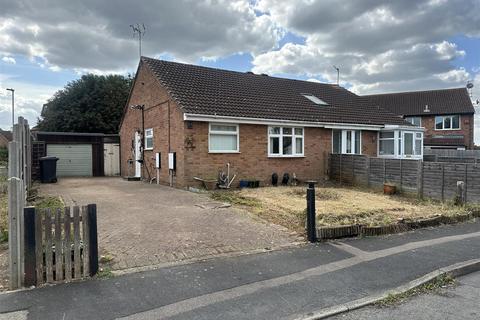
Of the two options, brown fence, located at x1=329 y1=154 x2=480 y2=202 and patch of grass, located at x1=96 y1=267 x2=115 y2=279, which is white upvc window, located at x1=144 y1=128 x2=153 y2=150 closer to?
brown fence, located at x1=329 y1=154 x2=480 y2=202

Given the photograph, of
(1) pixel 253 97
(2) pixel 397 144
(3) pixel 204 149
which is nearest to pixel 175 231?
(3) pixel 204 149

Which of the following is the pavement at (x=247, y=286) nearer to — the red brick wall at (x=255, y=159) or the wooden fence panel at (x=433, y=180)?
the wooden fence panel at (x=433, y=180)

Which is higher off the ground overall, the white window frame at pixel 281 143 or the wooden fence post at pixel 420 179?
the white window frame at pixel 281 143

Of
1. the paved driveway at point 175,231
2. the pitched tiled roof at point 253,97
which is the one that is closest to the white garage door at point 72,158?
the pitched tiled roof at point 253,97

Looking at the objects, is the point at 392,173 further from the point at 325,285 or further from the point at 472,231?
the point at 325,285

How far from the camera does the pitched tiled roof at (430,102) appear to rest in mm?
40500

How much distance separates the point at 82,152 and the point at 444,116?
35.8m

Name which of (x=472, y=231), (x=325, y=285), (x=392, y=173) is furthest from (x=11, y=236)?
(x=392, y=173)

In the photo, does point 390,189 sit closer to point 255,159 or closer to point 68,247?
point 255,159

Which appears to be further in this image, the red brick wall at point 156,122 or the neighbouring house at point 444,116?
the neighbouring house at point 444,116

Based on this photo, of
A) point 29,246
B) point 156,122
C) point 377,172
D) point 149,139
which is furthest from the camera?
point 149,139

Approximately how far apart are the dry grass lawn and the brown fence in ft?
1.86

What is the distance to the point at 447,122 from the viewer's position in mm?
40750

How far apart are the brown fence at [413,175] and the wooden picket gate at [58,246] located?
10814 millimetres
